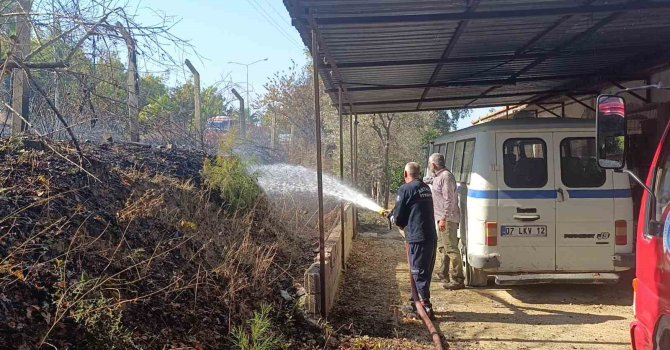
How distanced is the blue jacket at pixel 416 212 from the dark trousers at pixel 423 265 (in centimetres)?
8

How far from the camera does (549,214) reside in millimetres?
7195

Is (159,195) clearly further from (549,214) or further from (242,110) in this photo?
(242,110)

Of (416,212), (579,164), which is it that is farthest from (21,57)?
(579,164)

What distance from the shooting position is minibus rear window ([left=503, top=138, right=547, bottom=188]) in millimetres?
7297

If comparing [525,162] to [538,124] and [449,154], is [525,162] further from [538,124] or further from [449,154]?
[449,154]

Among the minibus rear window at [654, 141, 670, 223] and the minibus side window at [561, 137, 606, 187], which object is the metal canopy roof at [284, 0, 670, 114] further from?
the minibus rear window at [654, 141, 670, 223]

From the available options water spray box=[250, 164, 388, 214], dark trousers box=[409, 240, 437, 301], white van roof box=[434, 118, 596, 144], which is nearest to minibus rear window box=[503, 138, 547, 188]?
white van roof box=[434, 118, 596, 144]

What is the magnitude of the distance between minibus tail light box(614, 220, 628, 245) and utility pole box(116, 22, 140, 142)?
593 cm

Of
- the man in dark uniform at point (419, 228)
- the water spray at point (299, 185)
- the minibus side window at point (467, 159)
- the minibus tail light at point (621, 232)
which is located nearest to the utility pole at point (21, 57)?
the man in dark uniform at point (419, 228)

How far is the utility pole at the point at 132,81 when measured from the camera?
190 inches

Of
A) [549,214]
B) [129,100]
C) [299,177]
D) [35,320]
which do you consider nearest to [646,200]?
[549,214]

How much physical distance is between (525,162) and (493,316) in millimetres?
2062

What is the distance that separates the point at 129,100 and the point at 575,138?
5.52m

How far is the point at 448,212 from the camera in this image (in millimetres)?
7547
